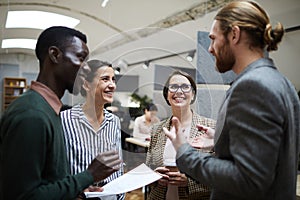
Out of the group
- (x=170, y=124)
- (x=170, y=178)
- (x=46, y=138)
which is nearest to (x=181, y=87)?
(x=170, y=124)

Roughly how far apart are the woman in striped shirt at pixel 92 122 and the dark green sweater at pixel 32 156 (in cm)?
14

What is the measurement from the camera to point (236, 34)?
35.9 inches

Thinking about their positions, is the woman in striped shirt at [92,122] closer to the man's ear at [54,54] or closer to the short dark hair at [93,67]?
the short dark hair at [93,67]

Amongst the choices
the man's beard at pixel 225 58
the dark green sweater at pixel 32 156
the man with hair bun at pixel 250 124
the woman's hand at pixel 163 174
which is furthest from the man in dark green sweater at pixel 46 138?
the man's beard at pixel 225 58

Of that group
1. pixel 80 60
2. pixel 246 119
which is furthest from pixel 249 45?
pixel 80 60

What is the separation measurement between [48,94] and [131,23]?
0.85 meters

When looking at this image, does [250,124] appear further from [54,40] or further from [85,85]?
[54,40]

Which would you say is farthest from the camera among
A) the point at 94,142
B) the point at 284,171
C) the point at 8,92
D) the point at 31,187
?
the point at 8,92

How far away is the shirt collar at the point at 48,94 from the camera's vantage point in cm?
91

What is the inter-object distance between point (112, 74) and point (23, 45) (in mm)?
551

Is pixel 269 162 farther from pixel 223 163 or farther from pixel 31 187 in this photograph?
pixel 31 187

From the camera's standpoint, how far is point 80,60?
98 cm

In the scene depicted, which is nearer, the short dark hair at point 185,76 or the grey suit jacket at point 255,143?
the grey suit jacket at point 255,143

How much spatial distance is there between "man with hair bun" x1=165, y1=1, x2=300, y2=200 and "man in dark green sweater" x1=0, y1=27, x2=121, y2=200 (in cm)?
32
